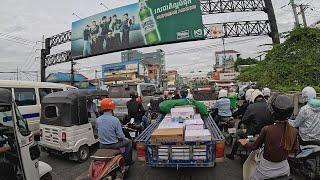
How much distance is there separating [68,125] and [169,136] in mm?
3675

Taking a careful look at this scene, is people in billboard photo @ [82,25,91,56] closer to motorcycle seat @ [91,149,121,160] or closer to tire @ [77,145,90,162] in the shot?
tire @ [77,145,90,162]

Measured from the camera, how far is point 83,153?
29.2 feet

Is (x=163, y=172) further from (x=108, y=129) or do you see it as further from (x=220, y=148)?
(x=220, y=148)

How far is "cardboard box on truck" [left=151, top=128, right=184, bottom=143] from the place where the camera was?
18.6 feet

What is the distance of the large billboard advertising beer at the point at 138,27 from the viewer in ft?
79.7

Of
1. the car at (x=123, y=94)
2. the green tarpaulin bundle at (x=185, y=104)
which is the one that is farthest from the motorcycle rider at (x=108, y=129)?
the car at (x=123, y=94)

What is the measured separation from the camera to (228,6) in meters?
26.3

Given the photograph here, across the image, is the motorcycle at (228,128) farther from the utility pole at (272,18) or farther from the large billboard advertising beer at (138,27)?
the utility pole at (272,18)

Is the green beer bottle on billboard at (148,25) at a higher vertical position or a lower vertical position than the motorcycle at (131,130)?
higher

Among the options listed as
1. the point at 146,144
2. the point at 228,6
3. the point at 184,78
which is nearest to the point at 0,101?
the point at 146,144

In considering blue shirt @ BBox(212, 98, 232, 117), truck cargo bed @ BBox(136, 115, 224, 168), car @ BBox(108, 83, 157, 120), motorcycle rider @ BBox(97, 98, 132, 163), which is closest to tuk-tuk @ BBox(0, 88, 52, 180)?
motorcycle rider @ BBox(97, 98, 132, 163)

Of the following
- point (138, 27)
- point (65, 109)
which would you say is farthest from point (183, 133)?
point (138, 27)

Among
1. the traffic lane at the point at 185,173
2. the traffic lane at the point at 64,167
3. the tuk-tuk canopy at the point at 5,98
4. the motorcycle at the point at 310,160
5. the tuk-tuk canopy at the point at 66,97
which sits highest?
the tuk-tuk canopy at the point at 66,97

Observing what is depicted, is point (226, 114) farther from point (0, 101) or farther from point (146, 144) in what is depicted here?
point (0, 101)
